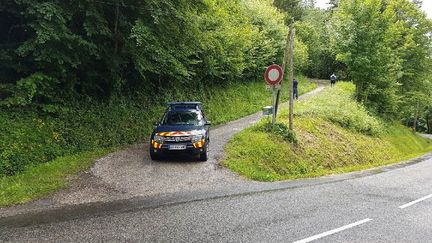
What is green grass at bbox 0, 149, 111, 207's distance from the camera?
30.9 ft

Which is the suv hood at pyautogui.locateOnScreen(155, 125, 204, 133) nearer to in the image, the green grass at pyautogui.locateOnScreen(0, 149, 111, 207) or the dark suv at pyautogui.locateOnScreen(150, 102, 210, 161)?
the dark suv at pyautogui.locateOnScreen(150, 102, 210, 161)

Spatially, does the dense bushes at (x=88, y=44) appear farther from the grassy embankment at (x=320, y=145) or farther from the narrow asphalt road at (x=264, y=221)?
the narrow asphalt road at (x=264, y=221)

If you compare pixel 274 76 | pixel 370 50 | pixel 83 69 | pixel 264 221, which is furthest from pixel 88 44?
pixel 370 50

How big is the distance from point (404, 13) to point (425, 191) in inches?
1561

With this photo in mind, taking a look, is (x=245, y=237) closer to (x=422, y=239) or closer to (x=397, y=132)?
(x=422, y=239)

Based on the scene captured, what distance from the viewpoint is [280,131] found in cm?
1852

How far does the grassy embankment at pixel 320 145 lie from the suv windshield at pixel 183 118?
1943mm

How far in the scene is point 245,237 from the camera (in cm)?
693

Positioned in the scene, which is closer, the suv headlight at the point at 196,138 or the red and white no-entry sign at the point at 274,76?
the suv headlight at the point at 196,138

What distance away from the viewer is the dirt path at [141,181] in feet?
31.0

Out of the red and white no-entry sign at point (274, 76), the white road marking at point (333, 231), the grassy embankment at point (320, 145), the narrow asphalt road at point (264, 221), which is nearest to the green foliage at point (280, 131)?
the grassy embankment at point (320, 145)

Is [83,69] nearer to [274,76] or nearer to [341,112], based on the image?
[274,76]

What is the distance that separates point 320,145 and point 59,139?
13060 millimetres

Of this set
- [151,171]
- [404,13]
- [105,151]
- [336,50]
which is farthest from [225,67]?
[404,13]
